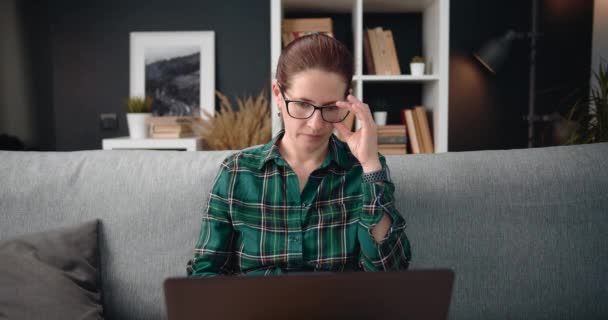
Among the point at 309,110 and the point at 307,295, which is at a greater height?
the point at 309,110

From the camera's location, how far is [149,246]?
1349mm

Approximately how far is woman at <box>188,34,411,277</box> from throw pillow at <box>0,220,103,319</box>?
0.31 m

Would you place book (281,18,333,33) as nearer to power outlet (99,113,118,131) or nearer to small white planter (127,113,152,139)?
small white planter (127,113,152,139)

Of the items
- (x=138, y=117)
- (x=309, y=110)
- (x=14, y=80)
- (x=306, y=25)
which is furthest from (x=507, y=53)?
(x=14, y=80)

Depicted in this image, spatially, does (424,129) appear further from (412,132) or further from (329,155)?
(329,155)

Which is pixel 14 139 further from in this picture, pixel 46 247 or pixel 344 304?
pixel 344 304

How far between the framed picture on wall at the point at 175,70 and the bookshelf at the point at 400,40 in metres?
0.65

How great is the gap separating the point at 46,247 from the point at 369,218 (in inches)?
32.2

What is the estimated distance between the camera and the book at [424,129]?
2.54 meters

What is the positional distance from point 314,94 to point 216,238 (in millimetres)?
410

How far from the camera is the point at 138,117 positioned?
9.29ft

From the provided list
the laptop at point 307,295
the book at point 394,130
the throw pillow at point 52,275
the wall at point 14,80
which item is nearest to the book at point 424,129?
the book at point 394,130

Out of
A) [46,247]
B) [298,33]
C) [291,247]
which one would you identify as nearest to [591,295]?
[291,247]

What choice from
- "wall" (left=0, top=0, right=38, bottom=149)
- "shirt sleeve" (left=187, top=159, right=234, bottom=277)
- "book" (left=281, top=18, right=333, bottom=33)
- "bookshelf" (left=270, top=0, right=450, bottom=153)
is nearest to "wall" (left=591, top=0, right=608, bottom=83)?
"bookshelf" (left=270, top=0, right=450, bottom=153)
